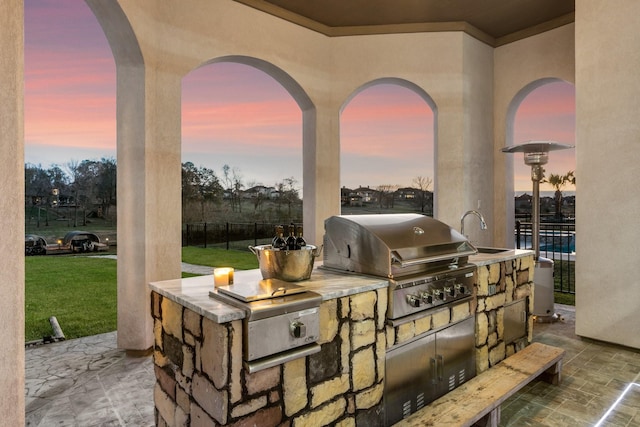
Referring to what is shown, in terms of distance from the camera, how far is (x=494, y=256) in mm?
3119

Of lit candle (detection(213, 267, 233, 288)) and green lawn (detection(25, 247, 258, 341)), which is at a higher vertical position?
lit candle (detection(213, 267, 233, 288))

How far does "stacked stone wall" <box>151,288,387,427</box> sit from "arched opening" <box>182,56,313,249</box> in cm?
674

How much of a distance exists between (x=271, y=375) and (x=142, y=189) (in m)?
2.66

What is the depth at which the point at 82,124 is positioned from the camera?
7875 millimetres

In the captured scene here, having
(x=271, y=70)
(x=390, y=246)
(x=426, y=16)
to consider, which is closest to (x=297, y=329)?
(x=390, y=246)

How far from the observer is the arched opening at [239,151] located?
880 centimetres

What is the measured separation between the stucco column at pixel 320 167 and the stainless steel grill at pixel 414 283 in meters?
2.69

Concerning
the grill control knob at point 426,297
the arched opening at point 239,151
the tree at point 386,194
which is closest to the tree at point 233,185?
the arched opening at point 239,151

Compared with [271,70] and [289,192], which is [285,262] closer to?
[271,70]

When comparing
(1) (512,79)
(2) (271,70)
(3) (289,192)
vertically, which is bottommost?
(3) (289,192)

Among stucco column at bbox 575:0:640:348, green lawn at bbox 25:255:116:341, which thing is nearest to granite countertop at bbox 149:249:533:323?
stucco column at bbox 575:0:640:348

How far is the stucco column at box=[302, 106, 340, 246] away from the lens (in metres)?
5.28

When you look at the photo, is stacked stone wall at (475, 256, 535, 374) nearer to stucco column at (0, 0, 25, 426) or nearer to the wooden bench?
the wooden bench

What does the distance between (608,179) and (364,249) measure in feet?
9.76
